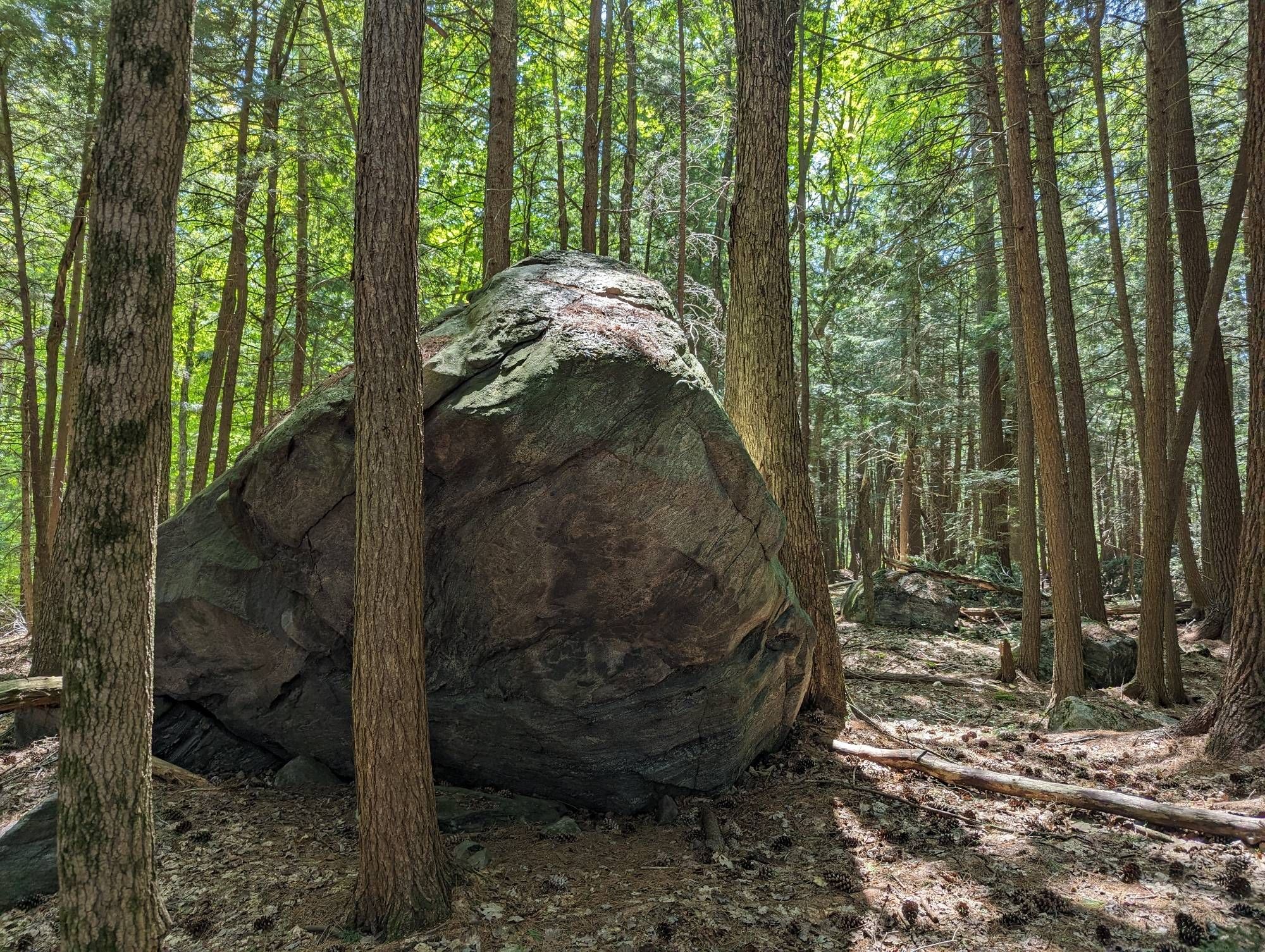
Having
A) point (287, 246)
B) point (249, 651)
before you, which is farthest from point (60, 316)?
point (249, 651)

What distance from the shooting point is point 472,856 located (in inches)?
176

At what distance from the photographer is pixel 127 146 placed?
3.21 m

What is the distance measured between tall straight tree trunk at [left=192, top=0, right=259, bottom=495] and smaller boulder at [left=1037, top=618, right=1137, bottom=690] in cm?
1236

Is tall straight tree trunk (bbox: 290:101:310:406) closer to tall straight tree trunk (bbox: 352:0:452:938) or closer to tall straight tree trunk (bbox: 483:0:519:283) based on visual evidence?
tall straight tree trunk (bbox: 483:0:519:283)

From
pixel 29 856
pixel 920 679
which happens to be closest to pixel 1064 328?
pixel 920 679

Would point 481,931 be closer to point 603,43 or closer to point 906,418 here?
point 603,43

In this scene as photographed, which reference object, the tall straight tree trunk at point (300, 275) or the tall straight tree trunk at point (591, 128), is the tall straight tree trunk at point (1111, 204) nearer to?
the tall straight tree trunk at point (591, 128)

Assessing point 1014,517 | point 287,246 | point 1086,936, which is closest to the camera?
A: point 1086,936

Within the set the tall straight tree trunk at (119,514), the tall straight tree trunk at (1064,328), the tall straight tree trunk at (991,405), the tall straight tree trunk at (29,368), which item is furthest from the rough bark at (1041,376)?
the tall straight tree trunk at (29,368)

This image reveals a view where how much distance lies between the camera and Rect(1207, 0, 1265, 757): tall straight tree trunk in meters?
5.35

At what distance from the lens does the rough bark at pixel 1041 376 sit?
26.2 ft

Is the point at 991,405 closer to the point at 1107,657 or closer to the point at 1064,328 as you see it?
the point at 1064,328

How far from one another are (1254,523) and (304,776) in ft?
24.3

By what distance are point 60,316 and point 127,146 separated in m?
8.28
